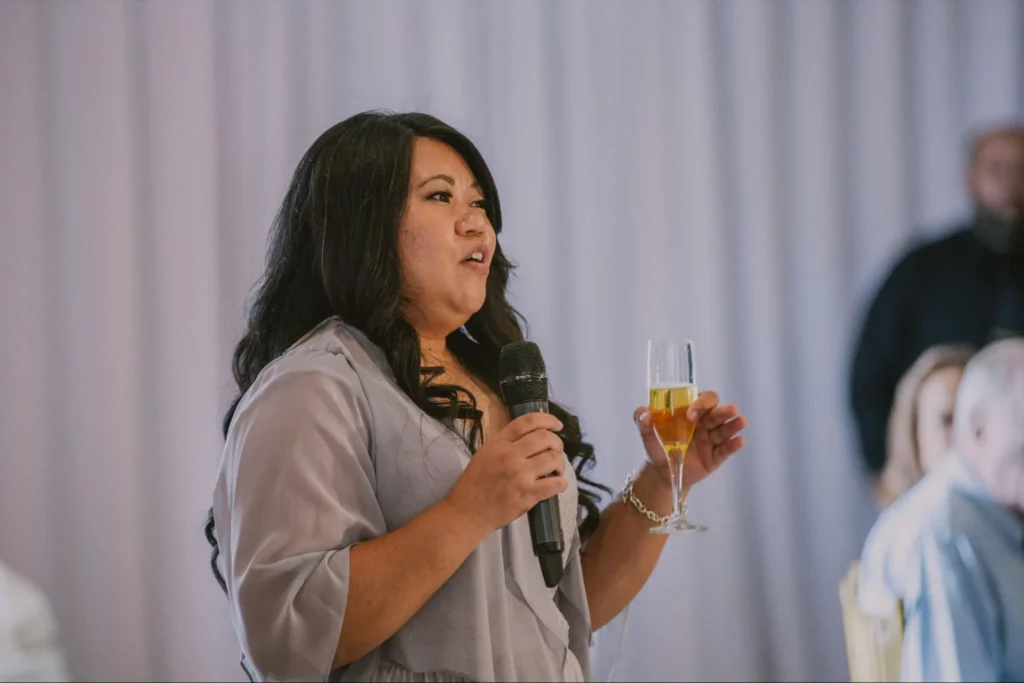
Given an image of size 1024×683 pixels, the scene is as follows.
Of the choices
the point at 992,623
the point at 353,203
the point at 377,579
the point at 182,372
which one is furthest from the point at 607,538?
the point at 992,623

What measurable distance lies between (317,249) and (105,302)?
3.48 feet

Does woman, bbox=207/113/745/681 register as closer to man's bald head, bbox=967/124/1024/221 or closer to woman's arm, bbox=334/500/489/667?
woman's arm, bbox=334/500/489/667

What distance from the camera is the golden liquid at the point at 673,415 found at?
5.19ft

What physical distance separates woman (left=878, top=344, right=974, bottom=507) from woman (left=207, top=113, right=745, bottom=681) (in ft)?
4.89

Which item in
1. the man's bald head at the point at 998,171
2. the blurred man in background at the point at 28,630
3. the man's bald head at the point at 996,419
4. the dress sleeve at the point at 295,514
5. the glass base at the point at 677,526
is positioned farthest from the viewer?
the man's bald head at the point at 998,171

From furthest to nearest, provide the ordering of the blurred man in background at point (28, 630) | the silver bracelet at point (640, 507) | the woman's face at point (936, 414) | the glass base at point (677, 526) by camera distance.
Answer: the woman's face at point (936, 414), the blurred man in background at point (28, 630), the silver bracelet at point (640, 507), the glass base at point (677, 526)

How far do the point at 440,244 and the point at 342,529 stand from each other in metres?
0.45

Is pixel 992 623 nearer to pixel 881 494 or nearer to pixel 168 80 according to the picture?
pixel 881 494

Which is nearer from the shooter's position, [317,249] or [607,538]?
[317,249]

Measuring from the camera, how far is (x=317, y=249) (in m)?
1.57

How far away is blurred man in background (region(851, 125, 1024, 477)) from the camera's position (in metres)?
3.02

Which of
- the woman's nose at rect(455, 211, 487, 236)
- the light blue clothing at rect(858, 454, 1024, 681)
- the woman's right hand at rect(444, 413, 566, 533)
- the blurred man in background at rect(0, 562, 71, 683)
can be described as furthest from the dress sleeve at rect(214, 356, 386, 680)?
the light blue clothing at rect(858, 454, 1024, 681)

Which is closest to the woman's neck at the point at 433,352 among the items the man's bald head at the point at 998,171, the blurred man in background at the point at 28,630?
the blurred man in background at the point at 28,630

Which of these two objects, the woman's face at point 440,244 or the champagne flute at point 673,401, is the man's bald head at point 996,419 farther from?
the woman's face at point 440,244
